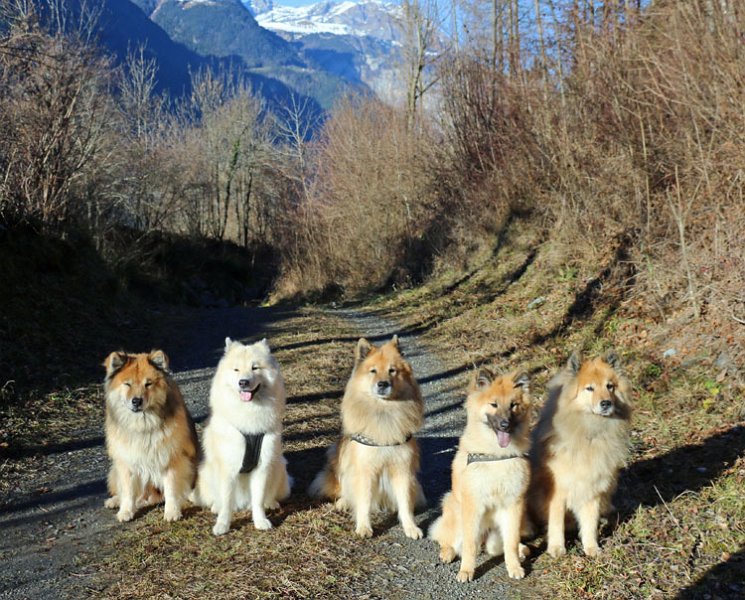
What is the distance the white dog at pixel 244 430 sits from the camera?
178 inches

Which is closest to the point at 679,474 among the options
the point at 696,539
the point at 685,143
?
the point at 696,539

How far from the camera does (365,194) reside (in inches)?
973

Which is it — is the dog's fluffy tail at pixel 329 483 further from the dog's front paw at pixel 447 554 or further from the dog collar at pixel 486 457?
the dog collar at pixel 486 457

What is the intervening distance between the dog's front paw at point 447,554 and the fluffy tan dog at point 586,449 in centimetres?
67

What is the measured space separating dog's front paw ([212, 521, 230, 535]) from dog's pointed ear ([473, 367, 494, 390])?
2200 millimetres

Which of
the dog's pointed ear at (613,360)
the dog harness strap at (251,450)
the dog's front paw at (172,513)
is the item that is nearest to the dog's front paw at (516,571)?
the dog's pointed ear at (613,360)

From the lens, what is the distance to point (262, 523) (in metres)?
4.69

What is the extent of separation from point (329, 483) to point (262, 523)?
2.26ft

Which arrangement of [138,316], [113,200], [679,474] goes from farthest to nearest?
Result: [113,200] < [138,316] < [679,474]

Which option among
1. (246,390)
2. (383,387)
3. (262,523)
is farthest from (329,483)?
(246,390)

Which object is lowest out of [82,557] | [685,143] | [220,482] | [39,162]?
[82,557]

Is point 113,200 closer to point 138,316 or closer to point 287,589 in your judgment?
point 138,316

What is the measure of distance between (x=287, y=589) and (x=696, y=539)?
2768 mm

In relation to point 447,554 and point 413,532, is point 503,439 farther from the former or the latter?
point 413,532
